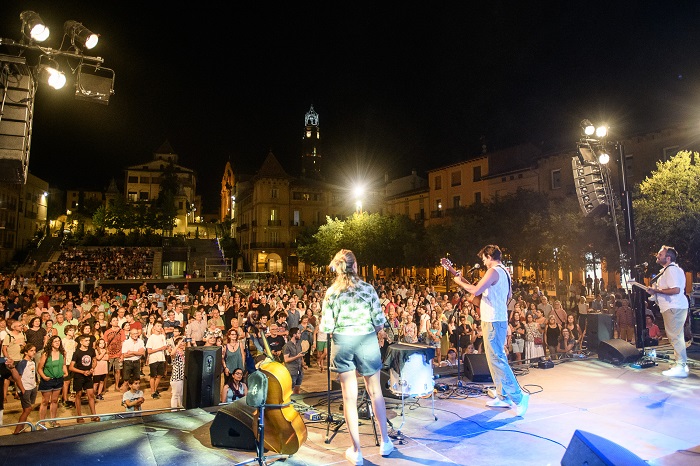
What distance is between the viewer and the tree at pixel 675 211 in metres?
15.1

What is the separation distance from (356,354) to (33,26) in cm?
558

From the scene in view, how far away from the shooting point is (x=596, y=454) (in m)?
2.46

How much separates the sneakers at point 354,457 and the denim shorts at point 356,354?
0.58 metres

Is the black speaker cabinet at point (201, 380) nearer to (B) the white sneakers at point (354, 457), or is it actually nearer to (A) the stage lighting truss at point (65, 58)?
(B) the white sneakers at point (354, 457)

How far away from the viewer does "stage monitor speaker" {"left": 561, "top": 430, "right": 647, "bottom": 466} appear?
7.93ft

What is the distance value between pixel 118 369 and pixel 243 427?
301 inches

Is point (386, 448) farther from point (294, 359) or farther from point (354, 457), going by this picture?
point (294, 359)

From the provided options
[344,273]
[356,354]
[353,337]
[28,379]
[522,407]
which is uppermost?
[344,273]

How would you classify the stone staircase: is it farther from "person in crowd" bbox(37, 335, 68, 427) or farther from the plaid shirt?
the plaid shirt

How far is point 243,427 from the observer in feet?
11.9

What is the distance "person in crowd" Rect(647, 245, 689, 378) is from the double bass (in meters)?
5.29

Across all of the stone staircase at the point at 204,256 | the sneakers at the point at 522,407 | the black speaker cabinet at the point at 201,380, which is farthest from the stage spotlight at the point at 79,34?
the stone staircase at the point at 204,256

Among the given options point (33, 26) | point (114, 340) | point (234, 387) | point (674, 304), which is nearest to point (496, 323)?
point (674, 304)

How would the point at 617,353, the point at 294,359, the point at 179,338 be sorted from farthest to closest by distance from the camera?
the point at 179,338 < the point at 294,359 < the point at 617,353
